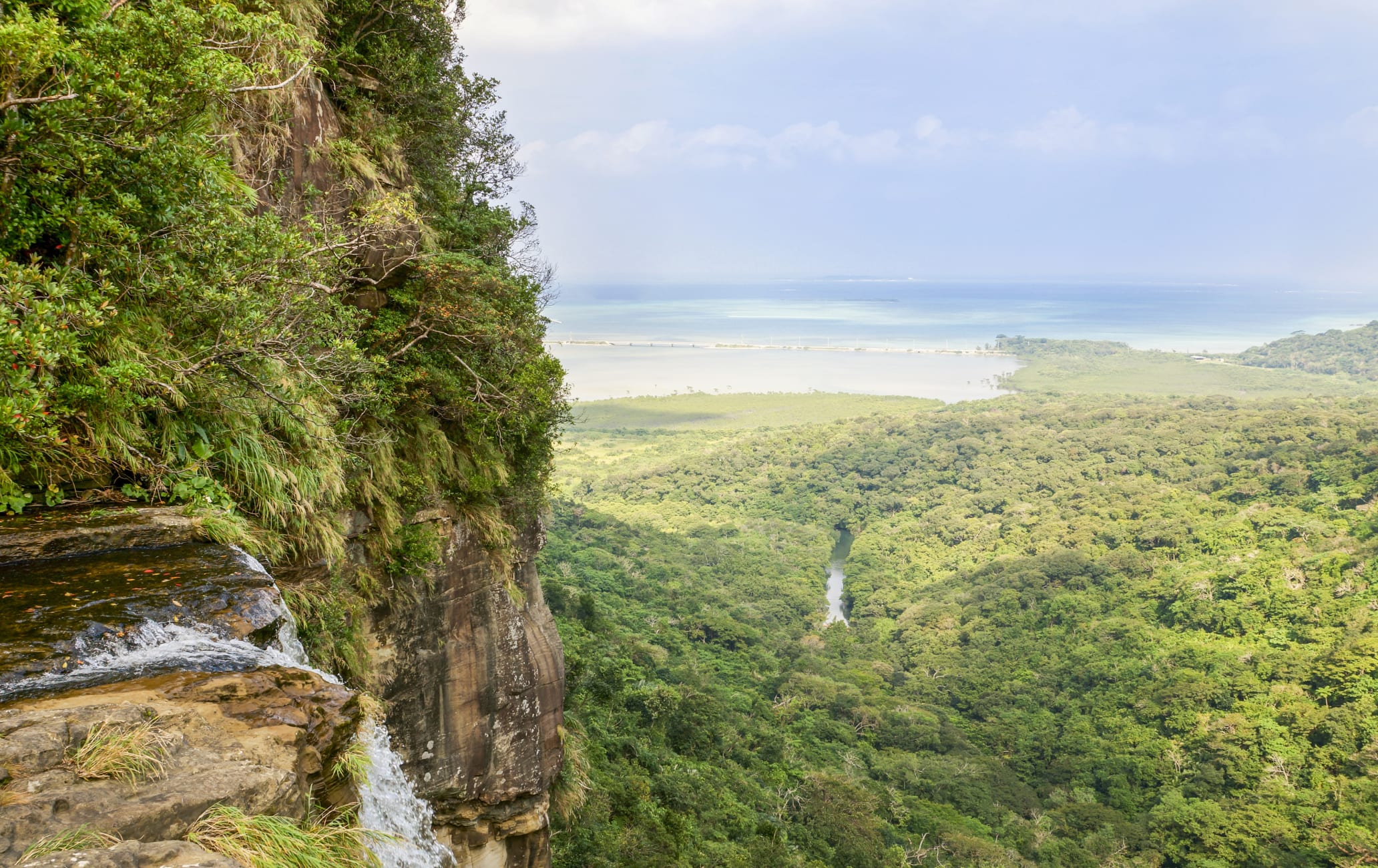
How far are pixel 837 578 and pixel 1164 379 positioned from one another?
8718 cm

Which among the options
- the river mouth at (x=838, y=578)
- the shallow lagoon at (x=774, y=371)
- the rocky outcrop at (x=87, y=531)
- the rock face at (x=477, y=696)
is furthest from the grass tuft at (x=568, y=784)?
the shallow lagoon at (x=774, y=371)

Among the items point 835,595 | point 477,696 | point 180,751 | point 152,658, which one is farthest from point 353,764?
point 835,595

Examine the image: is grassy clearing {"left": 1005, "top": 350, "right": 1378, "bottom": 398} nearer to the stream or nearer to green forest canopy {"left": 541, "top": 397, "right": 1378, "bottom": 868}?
green forest canopy {"left": 541, "top": 397, "right": 1378, "bottom": 868}

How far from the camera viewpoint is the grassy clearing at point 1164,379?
102 meters

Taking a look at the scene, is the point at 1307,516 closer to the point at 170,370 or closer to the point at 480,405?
the point at 480,405

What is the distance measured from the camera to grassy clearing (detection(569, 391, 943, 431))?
303 feet

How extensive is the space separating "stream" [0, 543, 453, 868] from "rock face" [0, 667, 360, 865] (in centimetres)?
14

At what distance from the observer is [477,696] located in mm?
8578

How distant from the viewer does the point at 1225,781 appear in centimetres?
3030

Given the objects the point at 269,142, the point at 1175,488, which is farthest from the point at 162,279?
the point at 1175,488

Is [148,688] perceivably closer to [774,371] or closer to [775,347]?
[774,371]

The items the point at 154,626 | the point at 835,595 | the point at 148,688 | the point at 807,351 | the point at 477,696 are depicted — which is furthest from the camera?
the point at 807,351

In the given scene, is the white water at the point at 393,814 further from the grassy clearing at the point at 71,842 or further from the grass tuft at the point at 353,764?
the grassy clearing at the point at 71,842

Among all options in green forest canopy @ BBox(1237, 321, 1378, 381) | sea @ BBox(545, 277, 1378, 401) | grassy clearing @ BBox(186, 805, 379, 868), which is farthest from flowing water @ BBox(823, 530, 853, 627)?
green forest canopy @ BBox(1237, 321, 1378, 381)
